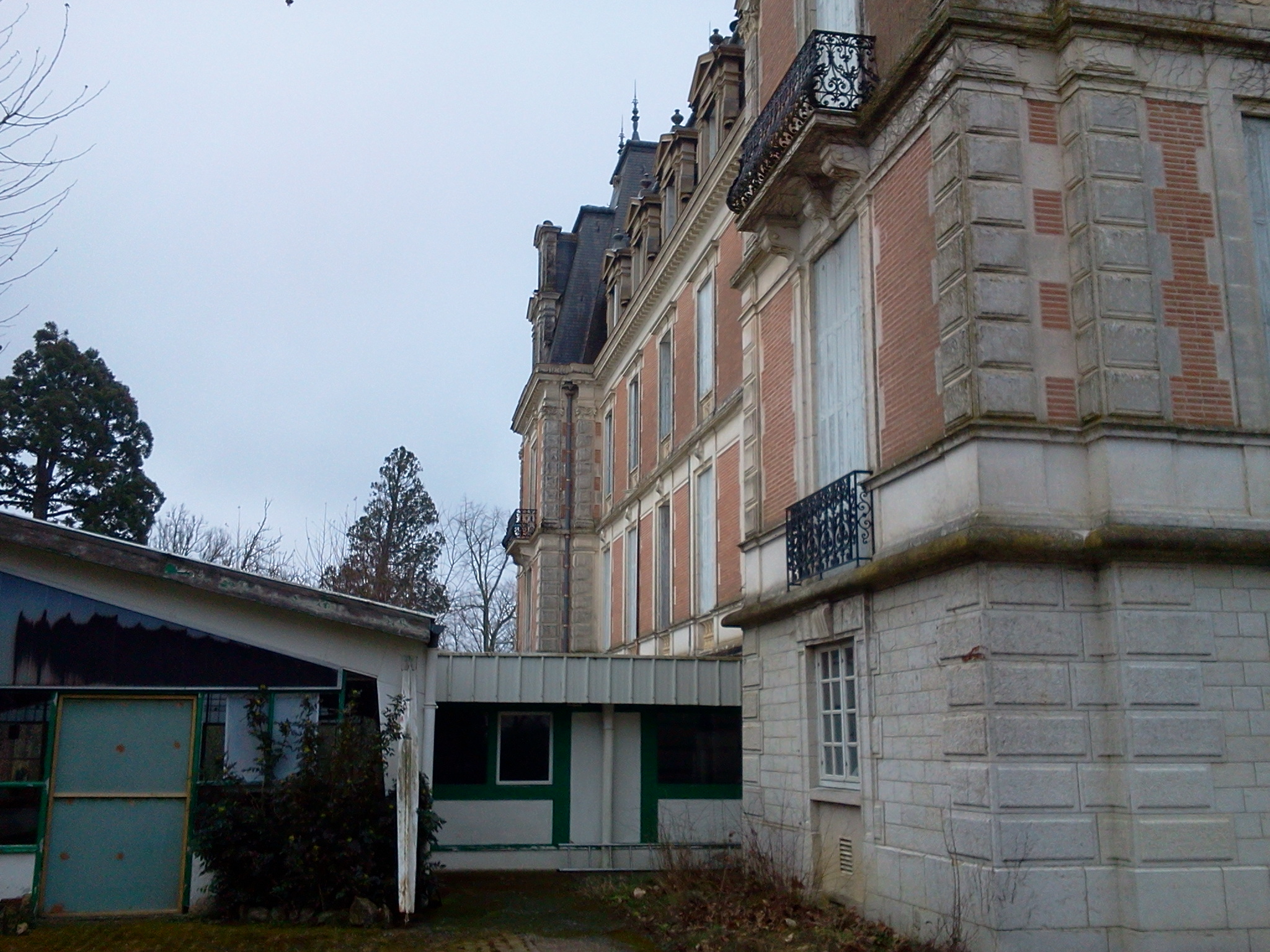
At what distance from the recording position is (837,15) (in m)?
14.3

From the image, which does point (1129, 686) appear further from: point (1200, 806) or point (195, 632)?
point (195, 632)

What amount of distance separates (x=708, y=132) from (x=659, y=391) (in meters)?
5.70

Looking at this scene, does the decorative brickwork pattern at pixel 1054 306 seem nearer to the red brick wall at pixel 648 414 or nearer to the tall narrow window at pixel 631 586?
the red brick wall at pixel 648 414

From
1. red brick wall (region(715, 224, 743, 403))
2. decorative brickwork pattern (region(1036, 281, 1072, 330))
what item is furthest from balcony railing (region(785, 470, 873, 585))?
red brick wall (region(715, 224, 743, 403))

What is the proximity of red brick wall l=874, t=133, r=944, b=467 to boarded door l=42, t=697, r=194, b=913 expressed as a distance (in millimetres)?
7866

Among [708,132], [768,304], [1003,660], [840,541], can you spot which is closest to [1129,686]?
[1003,660]

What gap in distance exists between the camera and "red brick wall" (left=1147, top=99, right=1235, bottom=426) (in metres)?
10.1

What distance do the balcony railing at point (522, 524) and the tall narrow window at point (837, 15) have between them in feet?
72.3

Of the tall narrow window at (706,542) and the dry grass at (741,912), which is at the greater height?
the tall narrow window at (706,542)

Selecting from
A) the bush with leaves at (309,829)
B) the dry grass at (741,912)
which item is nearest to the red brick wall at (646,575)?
the dry grass at (741,912)

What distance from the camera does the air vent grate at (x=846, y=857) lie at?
39.0ft

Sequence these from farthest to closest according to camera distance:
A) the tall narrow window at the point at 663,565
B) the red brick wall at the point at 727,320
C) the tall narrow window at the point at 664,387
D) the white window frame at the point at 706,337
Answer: the tall narrow window at the point at 664,387 < the tall narrow window at the point at 663,565 < the white window frame at the point at 706,337 < the red brick wall at the point at 727,320

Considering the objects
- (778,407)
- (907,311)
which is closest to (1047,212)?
(907,311)

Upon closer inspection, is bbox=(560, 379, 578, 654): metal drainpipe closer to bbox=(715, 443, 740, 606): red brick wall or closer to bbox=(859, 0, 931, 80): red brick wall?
bbox=(715, 443, 740, 606): red brick wall
